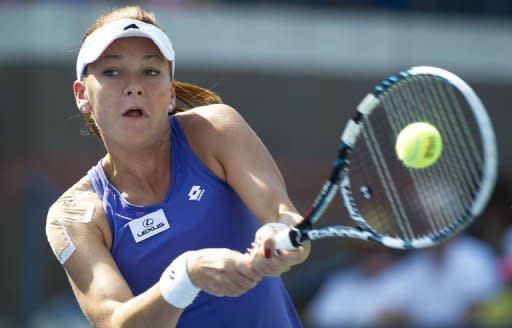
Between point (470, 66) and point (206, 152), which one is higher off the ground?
point (206, 152)

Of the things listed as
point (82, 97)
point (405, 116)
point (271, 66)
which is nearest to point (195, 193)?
point (82, 97)

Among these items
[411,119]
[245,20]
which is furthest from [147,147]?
[245,20]

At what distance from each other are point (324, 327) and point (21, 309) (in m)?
2.28

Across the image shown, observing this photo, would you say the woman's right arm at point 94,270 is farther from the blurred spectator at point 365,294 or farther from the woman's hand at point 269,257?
the blurred spectator at point 365,294

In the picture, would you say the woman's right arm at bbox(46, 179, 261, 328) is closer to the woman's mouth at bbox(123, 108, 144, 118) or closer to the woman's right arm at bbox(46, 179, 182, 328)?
the woman's right arm at bbox(46, 179, 182, 328)

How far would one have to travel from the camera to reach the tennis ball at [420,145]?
13.1ft

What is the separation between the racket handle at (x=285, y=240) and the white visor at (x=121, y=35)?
0.85 meters

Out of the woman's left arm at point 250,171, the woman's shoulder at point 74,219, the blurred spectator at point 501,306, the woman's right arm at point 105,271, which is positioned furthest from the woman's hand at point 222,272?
the blurred spectator at point 501,306

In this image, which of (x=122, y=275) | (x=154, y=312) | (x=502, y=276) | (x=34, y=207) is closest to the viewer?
A: (x=154, y=312)

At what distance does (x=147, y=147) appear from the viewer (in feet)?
14.5

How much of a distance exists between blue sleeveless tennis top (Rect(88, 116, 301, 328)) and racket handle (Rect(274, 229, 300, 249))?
601 millimetres

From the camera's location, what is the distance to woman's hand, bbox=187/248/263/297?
3789 millimetres

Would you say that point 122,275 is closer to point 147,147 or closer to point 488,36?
point 147,147

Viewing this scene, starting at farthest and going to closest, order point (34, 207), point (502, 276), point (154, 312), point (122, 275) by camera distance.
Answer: point (34, 207) < point (502, 276) < point (122, 275) < point (154, 312)
